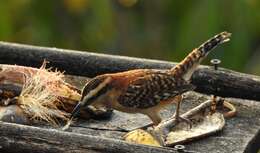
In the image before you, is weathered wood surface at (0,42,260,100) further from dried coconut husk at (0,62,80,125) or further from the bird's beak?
the bird's beak

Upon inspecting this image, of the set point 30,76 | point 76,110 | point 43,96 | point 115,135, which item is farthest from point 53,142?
point 30,76

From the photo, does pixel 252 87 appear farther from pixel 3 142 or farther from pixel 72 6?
pixel 72 6

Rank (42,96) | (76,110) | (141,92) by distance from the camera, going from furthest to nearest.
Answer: (42,96)
(141,92)
(76,110)

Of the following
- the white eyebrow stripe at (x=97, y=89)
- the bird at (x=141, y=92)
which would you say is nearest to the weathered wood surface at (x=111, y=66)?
the bird at (x=141, y=92)

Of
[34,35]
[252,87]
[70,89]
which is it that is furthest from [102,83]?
[34,35]

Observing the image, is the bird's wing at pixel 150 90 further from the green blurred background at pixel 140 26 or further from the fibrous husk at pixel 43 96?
the green blurred background at pixel 140 26

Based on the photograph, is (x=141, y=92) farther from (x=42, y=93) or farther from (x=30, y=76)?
(x=30, y=76)
